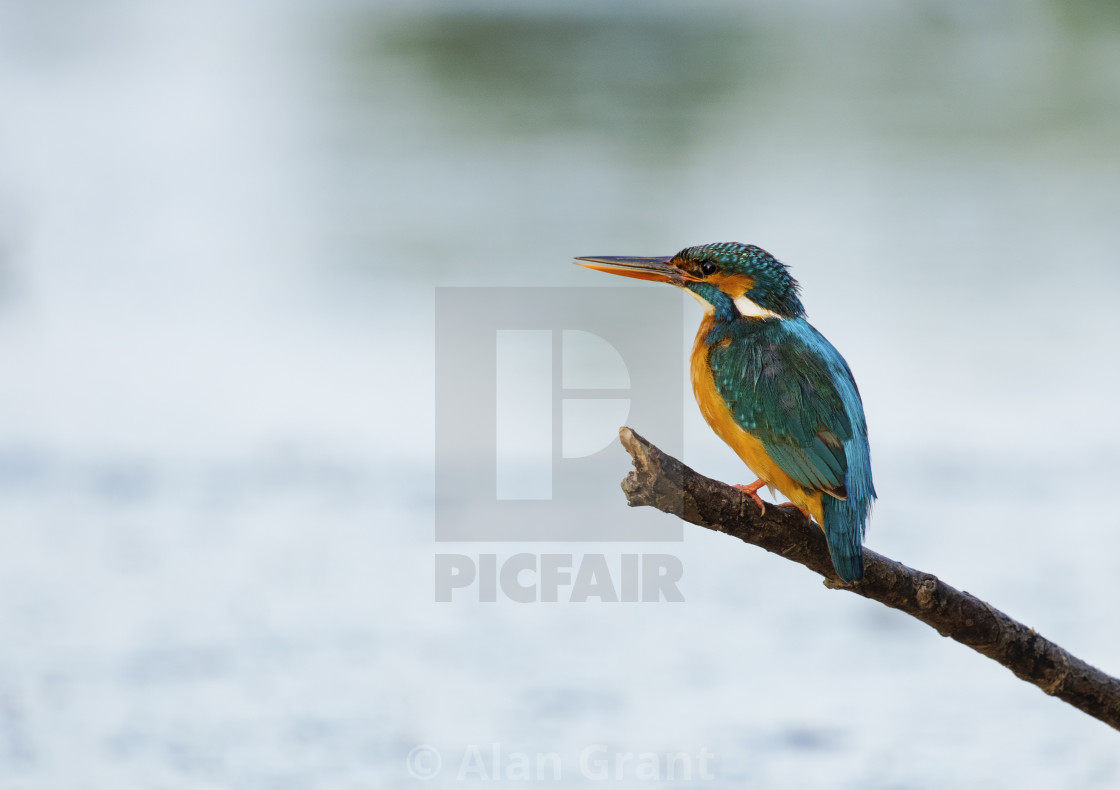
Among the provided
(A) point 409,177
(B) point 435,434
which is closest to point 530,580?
(B) point 435,434

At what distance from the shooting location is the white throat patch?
1.92 m

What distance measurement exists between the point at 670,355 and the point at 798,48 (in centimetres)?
295

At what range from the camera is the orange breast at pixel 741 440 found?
1.68 metres

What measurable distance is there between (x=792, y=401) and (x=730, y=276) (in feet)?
1.10

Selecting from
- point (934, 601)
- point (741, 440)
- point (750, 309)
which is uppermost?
point (750, 309)

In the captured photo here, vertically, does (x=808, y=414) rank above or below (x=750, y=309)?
below

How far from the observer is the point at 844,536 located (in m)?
1.57

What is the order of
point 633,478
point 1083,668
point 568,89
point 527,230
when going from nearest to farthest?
point 633,478
point 1083,668
point 527,230
point 568,89

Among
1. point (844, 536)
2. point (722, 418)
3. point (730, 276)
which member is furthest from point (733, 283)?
point (844, 536)

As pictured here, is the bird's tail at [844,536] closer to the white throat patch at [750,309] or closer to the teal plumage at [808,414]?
the teal plumage at [808,414]

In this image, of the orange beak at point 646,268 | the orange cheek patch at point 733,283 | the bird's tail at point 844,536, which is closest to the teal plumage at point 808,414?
the bird's tail at point 844,536

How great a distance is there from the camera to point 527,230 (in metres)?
4.98

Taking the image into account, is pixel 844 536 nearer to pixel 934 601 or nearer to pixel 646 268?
pixel 934 601

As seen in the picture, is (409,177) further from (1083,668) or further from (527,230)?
(1083,668)
